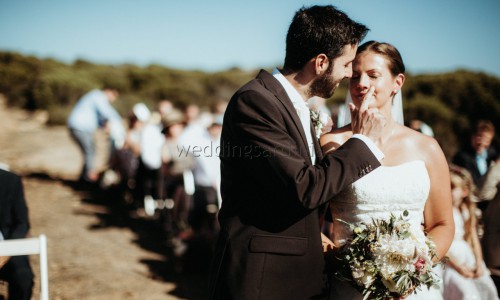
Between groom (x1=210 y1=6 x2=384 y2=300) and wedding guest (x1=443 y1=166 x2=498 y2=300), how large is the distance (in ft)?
7.56

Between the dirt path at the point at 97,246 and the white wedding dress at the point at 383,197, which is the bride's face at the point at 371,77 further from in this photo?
the dirt path at the point at 97,246

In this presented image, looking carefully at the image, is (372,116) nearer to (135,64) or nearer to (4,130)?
(4,130)

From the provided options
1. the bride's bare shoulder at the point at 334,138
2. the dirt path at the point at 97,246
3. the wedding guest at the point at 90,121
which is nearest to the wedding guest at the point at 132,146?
the dirt path at the point at 97,246

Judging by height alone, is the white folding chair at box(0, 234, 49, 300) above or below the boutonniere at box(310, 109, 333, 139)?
below

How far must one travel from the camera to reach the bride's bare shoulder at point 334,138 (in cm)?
263

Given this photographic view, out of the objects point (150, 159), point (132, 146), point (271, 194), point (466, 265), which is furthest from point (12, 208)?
point (132, 146)

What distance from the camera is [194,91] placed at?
29.6 meters

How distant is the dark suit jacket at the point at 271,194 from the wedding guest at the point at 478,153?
540 centimetres

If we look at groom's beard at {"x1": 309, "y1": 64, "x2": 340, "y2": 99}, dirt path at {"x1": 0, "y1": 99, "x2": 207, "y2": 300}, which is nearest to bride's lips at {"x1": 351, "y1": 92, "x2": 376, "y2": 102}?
groom's beard at {"x1": 309, "y1": 64, "x2": 340, "y2": 99}

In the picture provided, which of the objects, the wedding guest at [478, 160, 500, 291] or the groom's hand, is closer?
the groom's hand

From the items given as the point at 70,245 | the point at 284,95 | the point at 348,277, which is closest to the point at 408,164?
the point at 348,277

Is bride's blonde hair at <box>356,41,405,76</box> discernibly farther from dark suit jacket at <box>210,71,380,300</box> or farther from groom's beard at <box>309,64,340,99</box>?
dark suit jacket at <box>210,71,380,300</box>

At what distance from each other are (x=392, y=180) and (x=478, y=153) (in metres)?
5.07

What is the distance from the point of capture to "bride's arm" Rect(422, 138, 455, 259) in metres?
2.47
